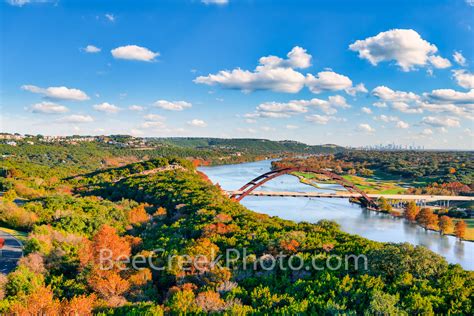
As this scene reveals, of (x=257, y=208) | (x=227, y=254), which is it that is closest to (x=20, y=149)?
(x=257, y=208)

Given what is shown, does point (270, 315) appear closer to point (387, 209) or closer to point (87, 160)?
point (387, 209)

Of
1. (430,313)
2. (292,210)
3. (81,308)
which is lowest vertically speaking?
(292,210)

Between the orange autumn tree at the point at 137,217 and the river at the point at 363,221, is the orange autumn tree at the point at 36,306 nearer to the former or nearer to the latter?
the orange autumn tree at the point at 137,217

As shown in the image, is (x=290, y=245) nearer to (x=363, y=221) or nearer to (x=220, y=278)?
(x=220, y=278)

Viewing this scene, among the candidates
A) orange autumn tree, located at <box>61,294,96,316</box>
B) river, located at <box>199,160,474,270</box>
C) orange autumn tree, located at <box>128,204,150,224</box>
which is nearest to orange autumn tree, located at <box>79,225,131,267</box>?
orange autumn tree, located at <box>61,294,96,316</box>

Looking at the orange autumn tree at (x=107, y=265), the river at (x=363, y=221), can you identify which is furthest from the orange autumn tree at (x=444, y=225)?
the orange autumn tree at (x=107, y=265)

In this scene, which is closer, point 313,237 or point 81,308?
point 81,308

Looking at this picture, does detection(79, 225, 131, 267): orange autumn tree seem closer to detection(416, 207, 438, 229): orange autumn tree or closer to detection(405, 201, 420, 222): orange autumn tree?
detection(416, 207, 438, 229): orange autumn tree

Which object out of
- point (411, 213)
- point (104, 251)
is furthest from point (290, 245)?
point (411, 213)
